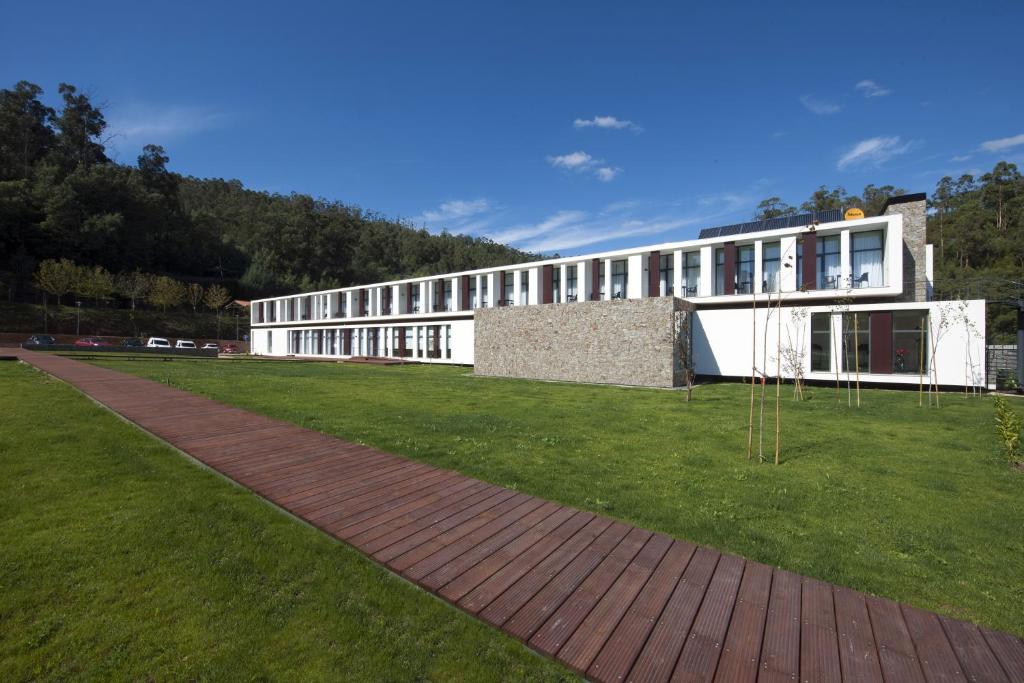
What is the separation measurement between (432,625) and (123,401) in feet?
36.4

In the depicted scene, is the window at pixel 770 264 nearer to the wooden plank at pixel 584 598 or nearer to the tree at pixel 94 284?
the wooden plank at pixel 584 598

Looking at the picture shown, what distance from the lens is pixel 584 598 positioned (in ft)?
10.4

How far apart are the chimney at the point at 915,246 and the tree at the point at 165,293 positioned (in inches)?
2891

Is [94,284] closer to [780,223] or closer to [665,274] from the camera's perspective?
[665,274]

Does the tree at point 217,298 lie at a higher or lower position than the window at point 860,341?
higher

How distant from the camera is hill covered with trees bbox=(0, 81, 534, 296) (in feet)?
185

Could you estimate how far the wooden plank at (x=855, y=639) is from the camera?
2523 millimetres

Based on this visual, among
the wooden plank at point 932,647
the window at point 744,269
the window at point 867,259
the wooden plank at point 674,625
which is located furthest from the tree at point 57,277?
the window at point 867,259

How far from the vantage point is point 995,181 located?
57.6 m

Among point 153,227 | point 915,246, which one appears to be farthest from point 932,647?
point 153,227

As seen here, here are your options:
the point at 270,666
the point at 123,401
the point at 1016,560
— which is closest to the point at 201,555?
the point at 270,666

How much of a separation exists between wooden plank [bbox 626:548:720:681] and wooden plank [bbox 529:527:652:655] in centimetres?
43

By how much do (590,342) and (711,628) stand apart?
19.0 meters

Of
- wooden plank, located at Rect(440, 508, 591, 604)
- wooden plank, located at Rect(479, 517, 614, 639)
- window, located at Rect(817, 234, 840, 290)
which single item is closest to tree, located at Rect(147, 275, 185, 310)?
window, located at Rect(817, 234, 840, 290)
